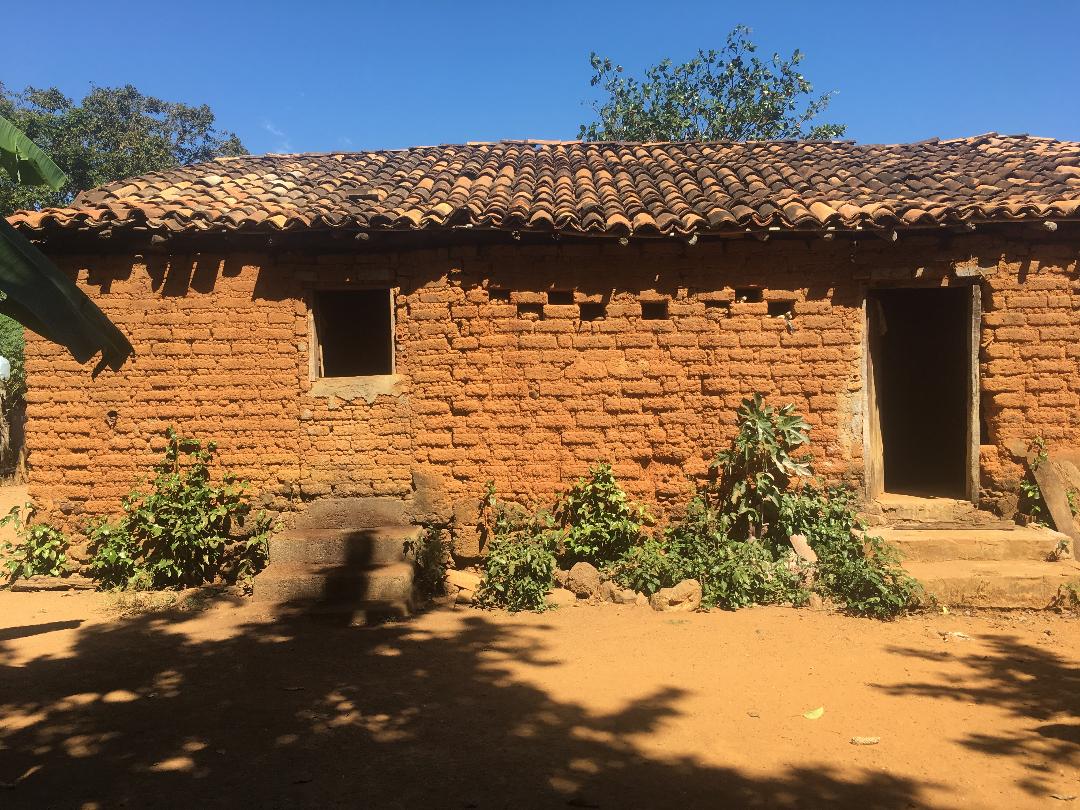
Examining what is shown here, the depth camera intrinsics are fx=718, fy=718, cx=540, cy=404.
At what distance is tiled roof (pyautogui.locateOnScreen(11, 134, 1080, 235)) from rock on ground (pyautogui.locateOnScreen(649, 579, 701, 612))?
319 centimetres

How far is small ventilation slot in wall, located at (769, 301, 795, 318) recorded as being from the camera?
690 cm

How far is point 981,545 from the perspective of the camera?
20.9ft

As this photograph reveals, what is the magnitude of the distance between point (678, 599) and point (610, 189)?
14.4 ft

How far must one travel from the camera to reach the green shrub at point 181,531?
6863 millimetres

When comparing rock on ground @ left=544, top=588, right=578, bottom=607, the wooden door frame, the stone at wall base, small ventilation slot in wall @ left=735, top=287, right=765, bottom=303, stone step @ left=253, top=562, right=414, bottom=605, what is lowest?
rock on ground @ left=544, top=588, right=578, bottom=607

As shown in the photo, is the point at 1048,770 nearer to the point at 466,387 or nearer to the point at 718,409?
the point at 718,409

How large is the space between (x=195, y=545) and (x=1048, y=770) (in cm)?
671

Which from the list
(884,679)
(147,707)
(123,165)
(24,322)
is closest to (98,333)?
(24,322)

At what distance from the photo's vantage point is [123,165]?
842 inches

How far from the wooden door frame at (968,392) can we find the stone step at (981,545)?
649 millimetres

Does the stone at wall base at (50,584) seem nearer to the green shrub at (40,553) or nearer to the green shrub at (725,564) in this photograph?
the green shrub at (40,553)

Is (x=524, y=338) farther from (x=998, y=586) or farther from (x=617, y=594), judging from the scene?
(x=998, y=586)

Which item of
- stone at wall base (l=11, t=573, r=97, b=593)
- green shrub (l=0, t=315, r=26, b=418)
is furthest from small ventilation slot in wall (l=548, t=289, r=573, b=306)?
green shrub (l=0, t=315, r=26, b=418)

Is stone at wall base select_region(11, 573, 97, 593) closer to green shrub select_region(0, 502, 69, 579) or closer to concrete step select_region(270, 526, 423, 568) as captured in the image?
green shrub select_region(0, 502, 69, 579)
